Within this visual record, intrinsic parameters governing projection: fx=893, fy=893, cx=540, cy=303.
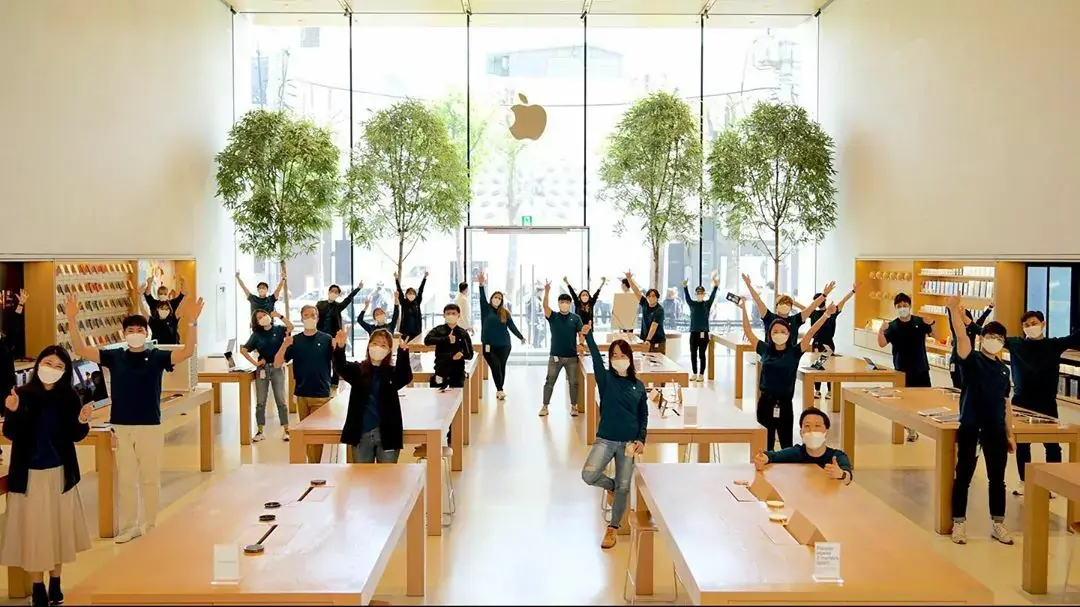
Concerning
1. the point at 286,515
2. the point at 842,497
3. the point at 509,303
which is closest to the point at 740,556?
the point at 842,497

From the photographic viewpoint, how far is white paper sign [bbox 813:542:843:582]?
335cm

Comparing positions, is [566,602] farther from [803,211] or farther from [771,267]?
[771,267]

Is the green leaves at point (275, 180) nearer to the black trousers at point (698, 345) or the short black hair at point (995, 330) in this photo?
the black trousers at point (698, 345)

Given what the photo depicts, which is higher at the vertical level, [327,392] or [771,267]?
[771,267]

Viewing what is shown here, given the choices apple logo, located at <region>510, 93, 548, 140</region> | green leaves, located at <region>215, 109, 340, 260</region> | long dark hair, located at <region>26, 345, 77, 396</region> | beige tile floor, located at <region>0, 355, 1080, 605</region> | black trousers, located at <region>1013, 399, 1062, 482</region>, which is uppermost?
apple logo, located at <region>510, 93, 548, 140</region>

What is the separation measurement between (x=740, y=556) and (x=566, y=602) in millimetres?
1772

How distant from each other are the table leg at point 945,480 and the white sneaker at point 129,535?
5797mm

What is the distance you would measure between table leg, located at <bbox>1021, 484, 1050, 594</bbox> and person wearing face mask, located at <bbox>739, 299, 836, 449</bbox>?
7.70ft

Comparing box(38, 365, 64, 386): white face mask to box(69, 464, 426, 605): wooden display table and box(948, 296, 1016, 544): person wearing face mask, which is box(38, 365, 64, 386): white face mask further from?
box(948, 296, 1016, 544): person wearing face mask

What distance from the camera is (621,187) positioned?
16531 mm

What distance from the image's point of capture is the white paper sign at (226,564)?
3.30m

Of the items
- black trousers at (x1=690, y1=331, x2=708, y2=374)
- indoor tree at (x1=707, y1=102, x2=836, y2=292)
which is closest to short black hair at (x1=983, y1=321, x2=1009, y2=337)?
black trousers at (x1=690, y1=331, x2=708, y2=374)

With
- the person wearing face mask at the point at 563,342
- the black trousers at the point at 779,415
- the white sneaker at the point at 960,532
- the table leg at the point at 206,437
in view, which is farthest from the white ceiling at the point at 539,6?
the white sneaker at the point at 960,532

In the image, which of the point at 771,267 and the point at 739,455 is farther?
the point at 771,267
